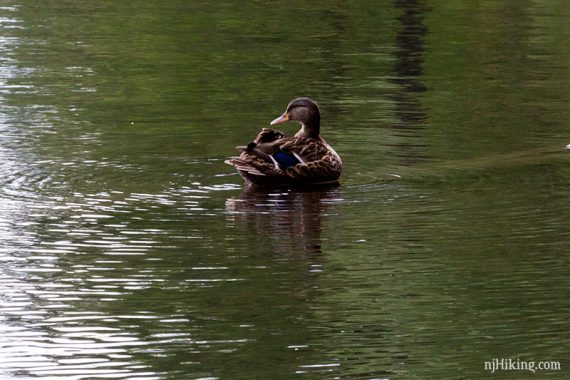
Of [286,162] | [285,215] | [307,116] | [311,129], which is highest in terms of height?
[307,116]

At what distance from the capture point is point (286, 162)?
1345 cm

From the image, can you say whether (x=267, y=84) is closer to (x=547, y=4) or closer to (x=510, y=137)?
(x=510, y=137)

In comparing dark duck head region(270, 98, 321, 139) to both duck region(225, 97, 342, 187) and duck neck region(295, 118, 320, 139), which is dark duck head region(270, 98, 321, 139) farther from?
duck region(225, 97, 342, 187)

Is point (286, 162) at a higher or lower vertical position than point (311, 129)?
lower

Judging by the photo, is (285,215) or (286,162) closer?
(285,215)

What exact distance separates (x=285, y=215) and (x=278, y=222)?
1.03 ft

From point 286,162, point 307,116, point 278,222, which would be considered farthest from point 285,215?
point 307,116

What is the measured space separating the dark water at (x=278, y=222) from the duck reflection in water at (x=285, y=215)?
0.03m

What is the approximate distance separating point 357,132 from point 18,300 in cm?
729

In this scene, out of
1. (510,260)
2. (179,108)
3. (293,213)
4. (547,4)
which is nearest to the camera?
(510,260)

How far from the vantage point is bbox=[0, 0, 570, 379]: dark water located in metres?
8.59

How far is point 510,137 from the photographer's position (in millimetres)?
15914

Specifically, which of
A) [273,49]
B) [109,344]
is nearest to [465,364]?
[109,344]

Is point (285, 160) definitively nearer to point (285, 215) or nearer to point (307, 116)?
point (307, 116)
